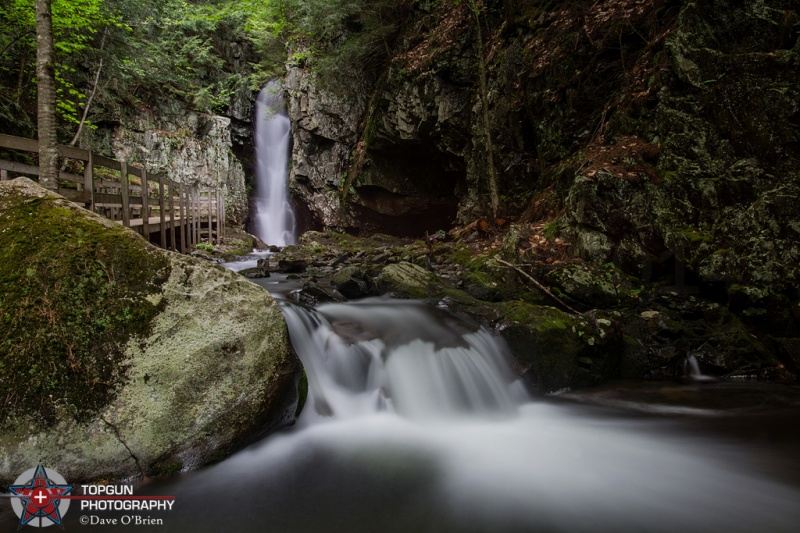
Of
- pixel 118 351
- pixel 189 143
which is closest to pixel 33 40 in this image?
pixel 189 143

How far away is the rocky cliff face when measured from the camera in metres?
5.91

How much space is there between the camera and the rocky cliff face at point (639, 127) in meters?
5.91

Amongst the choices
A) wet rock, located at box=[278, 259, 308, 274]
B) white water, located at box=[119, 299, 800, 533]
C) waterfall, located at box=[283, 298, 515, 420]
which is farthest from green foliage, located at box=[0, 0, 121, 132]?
white water, located at box=[119, 299, 800, 533]

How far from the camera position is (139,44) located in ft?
58.5

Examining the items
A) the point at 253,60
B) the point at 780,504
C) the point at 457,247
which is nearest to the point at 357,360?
the point at 780,504

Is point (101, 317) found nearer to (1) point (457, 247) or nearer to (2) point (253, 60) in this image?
(1) point (457, 247)

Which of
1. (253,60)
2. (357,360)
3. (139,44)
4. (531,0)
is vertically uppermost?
(253,60)

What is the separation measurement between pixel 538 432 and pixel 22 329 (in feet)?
15.0

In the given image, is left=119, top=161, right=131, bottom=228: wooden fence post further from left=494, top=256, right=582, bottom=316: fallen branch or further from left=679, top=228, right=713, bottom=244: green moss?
left=679, top=228, right=713, bottom=244: green moss

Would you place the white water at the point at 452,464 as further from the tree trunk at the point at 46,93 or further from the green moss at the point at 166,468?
the tree trunk at the point at 46,93

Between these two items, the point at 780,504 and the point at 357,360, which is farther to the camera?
the point at 357,360

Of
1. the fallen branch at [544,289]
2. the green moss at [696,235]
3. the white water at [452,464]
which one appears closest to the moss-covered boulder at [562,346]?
the white water at [452,464]

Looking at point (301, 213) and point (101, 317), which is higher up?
point (301, 213)

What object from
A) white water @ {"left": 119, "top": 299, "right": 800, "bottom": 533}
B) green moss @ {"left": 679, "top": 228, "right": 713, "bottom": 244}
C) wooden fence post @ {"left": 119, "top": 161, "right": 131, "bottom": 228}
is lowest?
white water @ {"left": 119, "top": 299, "right": 800, "bottom": 533}
